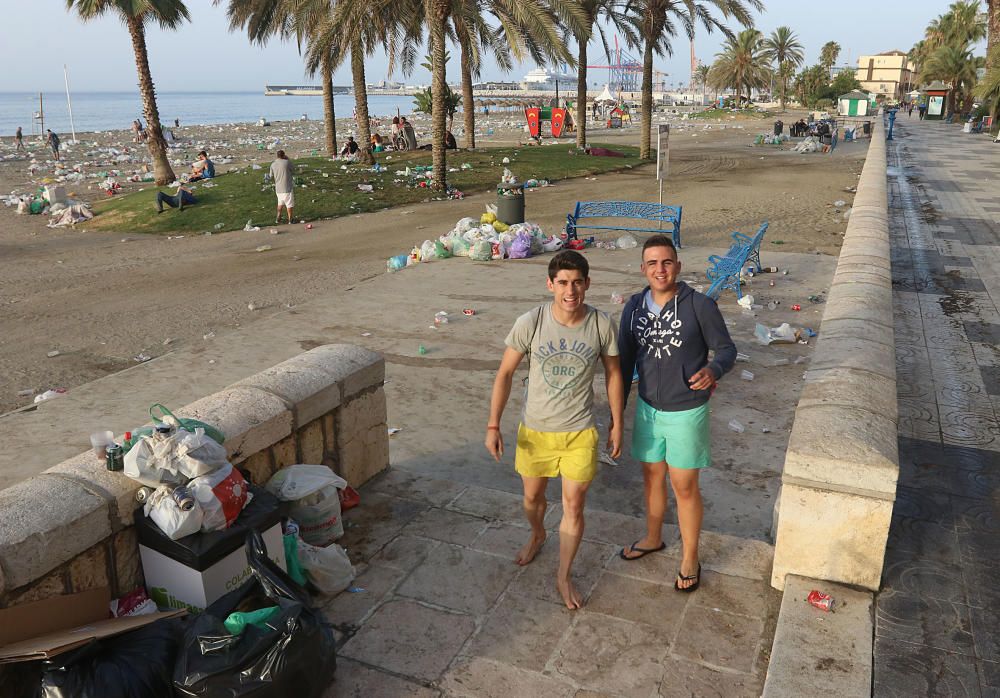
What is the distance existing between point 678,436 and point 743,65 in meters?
91.2

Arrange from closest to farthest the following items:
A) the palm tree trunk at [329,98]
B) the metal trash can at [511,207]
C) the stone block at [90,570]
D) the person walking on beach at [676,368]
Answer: the stone block at [90,570] → the person walking on beach at [676,368] → the metal trash can at [511,207] → the palm tree trunk at [329,98]

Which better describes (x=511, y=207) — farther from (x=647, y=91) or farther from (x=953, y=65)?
(x=953, y=65)

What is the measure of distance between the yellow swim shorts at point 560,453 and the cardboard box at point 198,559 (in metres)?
1.20

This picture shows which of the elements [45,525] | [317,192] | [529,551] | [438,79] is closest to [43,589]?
[45,525]

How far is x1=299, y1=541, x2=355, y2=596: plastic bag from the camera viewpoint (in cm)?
369

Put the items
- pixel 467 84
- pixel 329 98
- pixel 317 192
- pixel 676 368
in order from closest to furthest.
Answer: pixel 676 368 → pixel 317 192 → pixel 329 98 → pixel 467 84

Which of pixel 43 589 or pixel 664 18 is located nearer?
pixel 43 589

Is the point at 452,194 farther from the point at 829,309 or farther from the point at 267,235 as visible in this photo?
the point at 829,309

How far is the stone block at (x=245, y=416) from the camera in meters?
3.72

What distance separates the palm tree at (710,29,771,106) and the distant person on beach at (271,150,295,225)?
75733 millimetres

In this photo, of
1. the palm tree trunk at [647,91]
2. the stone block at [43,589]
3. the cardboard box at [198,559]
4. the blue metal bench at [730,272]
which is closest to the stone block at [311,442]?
the cardboard box at [198,559]

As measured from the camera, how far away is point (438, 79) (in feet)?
66.5

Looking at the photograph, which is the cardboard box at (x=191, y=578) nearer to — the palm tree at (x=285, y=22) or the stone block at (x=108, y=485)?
the stone block at (x=108, y=485)

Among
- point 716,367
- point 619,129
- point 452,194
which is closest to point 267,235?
point 452,194
